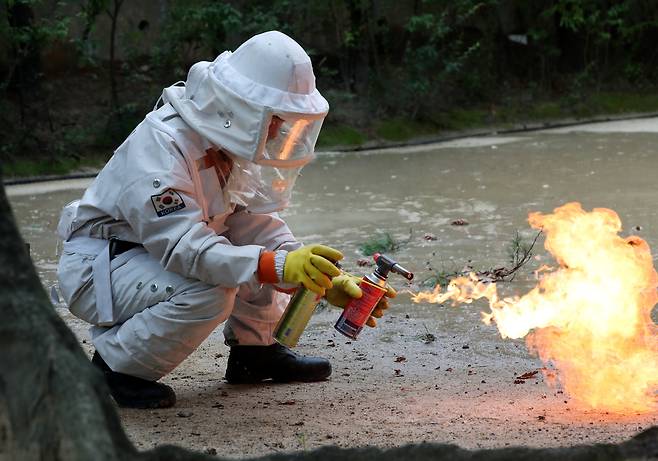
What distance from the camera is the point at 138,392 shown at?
3.91 m

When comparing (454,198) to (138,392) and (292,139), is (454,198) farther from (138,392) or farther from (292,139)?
(138,392)

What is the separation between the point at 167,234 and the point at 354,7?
10944 mm

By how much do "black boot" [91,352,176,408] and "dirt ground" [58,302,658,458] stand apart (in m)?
0.05

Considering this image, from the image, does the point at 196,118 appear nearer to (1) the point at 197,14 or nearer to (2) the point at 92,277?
(2) the point at 92,277

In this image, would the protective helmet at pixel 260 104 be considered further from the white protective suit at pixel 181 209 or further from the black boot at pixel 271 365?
the black boot at pixel 271 365

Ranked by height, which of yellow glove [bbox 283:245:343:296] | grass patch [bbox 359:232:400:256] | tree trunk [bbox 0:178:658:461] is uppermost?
tree trunk [bbox 0:178:658:461]

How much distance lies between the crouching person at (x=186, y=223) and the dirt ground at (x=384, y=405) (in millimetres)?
287

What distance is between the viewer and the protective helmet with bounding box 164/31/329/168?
379cm

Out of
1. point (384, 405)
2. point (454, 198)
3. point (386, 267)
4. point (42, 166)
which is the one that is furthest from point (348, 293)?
point (42, 166)

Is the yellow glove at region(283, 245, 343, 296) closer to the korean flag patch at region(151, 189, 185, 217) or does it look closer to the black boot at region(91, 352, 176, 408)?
the korean flag patch at region(151, 189, 185, 217)

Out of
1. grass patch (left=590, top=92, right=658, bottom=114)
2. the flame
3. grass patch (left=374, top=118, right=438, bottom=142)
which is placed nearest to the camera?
the flame

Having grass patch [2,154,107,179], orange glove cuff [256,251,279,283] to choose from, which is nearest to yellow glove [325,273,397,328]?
orange glove cuff [256,251,279,283]

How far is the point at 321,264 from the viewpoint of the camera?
371cm

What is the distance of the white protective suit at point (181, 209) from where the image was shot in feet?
12.3
